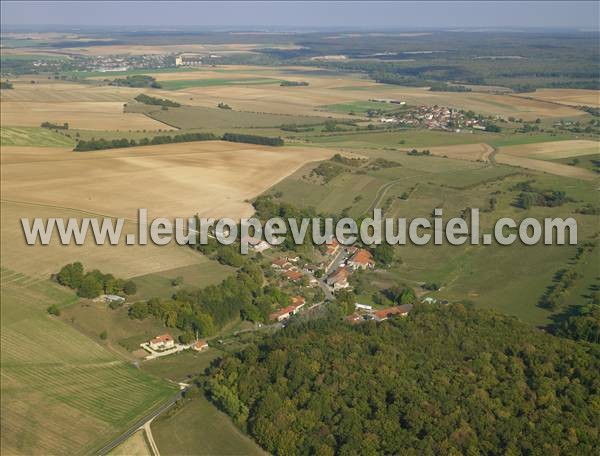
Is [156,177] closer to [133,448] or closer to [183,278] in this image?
[183,278]

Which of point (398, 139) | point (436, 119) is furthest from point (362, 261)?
point (436, 119)

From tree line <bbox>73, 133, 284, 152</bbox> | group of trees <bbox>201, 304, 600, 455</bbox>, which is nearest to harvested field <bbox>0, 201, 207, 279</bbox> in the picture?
group of trees <bbox>201, 304, 600, 455</bbox>

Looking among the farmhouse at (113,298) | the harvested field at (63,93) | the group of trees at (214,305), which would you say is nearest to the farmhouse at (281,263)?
the group of trees at (214,305)

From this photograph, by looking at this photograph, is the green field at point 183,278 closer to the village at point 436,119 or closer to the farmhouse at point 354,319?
the farmhouse at point 354,319

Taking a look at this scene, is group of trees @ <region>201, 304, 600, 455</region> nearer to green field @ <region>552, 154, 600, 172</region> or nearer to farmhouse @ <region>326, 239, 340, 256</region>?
farmhouse @ <region>326, 239, 340, 256</region>

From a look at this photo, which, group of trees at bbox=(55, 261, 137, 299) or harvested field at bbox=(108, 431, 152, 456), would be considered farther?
group of trees at bbox=(55, 261, 137, 299)

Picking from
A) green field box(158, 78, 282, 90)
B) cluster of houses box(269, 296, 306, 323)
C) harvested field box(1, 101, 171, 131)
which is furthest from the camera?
green field box(158, 78, 282, 90)

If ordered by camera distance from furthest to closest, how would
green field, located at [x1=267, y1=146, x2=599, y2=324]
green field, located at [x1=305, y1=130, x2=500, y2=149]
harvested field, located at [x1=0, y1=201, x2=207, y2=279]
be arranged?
1. green field, located at [x1=305, y1=130, x2=500, y2=149]
2. harvested field, located at [x1=0, y1=201, x2=207, y2=279]
3. green field, located at [x1=267, y1=146, x2=599, y2=324]

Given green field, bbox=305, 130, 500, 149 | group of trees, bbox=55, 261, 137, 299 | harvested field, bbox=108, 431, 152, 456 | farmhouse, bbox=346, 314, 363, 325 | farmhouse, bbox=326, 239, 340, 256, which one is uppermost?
green field, bbox=305, 130, 500, 149

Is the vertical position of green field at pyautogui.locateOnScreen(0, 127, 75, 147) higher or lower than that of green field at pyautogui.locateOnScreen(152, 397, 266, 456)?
higher
